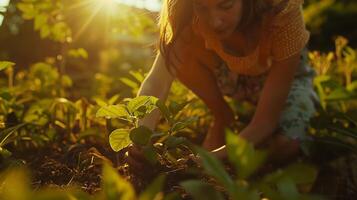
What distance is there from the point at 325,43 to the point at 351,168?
5.69m

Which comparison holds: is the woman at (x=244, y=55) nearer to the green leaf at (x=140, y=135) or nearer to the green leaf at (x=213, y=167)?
the green leaf at (x=140, y=135)

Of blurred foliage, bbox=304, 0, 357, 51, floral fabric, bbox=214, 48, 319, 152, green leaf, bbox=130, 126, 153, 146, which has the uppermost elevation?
green leaf, bbox=130, 126, 153, 146

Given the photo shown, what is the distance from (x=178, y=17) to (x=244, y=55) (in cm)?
39

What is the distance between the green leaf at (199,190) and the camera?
956 mm

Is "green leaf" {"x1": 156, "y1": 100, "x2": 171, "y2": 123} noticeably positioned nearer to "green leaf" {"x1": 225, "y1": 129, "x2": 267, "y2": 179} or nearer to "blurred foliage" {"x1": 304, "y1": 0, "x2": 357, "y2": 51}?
"green leaf" {"x1": 225, "y1": 129, "x2": 267, "y2": 179}

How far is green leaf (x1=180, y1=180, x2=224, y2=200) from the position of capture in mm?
956

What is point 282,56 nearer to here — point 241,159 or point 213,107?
point 213,107

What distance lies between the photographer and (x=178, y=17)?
2.32 meters

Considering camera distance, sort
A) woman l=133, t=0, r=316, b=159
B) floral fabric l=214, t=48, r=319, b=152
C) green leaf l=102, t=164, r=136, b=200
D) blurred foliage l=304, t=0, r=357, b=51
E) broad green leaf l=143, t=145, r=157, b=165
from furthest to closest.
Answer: blurred foliage l=304, t=0, r=357, b=51
floral fabric l=214, t=48, r=319, b=152
woman l=133, t=0, r=316, b=159
broad green leaf l=143, t=145, r=157, b=165
green leaf l=102, t=164, r=136, b=200

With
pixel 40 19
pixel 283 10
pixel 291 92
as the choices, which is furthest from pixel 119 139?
pixel 40 19

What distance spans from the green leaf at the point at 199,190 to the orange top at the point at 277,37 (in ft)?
4.58

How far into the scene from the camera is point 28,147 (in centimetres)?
245

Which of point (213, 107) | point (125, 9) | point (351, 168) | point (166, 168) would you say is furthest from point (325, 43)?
point (166, 168)

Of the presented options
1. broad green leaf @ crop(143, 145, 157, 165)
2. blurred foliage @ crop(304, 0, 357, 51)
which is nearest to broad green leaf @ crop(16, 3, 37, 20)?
broad green leaf @ crop(143, 145, 157, 165)
